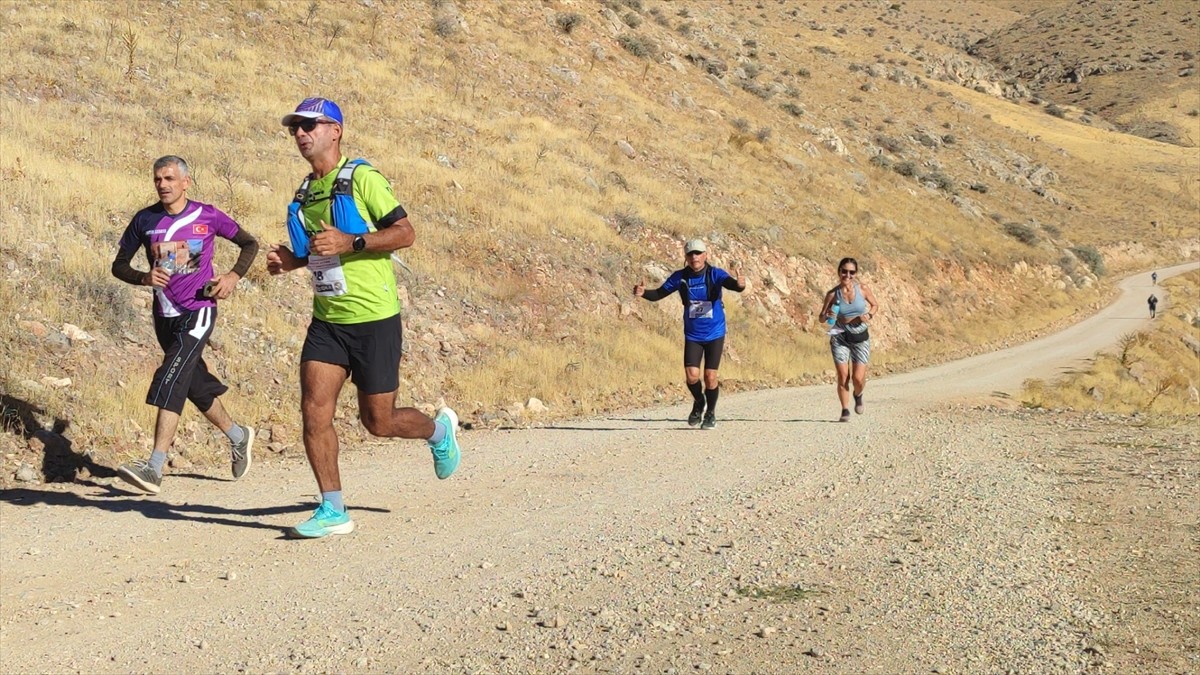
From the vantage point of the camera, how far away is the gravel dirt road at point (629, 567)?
4.34m

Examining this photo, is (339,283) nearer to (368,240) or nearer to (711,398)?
(368,240)

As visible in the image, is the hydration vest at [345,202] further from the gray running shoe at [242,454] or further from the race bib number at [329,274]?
the gray running shoe at [242,454]

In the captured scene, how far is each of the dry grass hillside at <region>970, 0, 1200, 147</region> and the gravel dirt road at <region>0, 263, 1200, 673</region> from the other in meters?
93.9

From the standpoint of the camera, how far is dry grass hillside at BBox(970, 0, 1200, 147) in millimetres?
97938

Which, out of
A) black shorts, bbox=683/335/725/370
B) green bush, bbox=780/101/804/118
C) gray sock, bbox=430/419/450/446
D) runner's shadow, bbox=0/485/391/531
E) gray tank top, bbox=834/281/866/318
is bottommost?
runner's shadow, bbox=0/485/391/531

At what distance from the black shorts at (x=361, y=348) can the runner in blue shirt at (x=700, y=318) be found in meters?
5.93

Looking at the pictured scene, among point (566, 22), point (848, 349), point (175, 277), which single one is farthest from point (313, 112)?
point (566, 22)

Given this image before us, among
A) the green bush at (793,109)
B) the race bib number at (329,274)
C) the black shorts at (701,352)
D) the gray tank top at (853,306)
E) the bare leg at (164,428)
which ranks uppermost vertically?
the green bush at (793,109)

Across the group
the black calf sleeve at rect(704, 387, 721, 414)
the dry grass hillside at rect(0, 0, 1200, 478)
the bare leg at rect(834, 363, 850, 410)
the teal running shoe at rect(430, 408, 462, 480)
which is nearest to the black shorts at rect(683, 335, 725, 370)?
the black calf sleeve at rect(704, 387, 721, 414)

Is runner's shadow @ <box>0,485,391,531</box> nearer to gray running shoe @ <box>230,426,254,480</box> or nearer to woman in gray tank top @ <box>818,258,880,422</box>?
gray running shoe @ <box>230,426,254,480</box>

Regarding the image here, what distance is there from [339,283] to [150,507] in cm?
280

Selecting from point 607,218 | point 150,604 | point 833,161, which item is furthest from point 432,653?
point 833,161

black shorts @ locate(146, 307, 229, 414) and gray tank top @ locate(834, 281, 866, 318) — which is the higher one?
gray tank top @ locate(834, 281, 866, 318)

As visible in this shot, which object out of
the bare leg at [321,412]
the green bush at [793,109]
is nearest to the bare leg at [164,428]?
the bare leg at [321,412]
